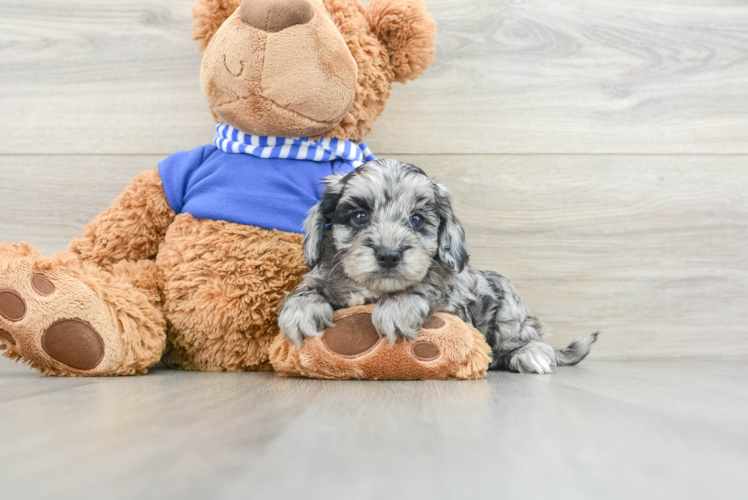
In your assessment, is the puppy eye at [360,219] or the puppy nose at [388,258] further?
the puppy eye at [360,219]

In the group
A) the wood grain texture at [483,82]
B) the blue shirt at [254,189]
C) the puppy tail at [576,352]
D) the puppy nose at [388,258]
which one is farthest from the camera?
the wood grain texture at [483,82]

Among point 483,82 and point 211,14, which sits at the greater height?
point 211,14

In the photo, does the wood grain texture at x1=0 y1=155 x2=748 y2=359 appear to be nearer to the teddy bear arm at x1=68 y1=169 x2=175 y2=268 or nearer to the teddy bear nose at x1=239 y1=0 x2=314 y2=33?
the teddy bear arm at x1=68 y1=169 x2=175 y2=268

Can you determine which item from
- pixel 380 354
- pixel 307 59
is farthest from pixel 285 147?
pixel 380 354

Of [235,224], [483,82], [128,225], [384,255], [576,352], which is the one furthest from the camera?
[483,82]

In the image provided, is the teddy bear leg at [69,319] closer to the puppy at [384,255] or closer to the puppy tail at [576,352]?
Result: the puppy at [384,255]

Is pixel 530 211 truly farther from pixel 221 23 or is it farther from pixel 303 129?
pixel 221 23

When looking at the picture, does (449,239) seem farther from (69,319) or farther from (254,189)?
(69,319)

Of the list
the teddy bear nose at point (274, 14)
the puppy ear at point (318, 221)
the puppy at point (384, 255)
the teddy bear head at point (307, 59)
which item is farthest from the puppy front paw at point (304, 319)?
the teddy bear nose at point (274, 14)

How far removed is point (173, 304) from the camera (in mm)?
1461

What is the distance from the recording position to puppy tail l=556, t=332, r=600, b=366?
1663 millimetres

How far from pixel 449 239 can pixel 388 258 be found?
0.72ft

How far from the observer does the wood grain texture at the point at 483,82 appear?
1.90 m

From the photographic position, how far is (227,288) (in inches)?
55.6
